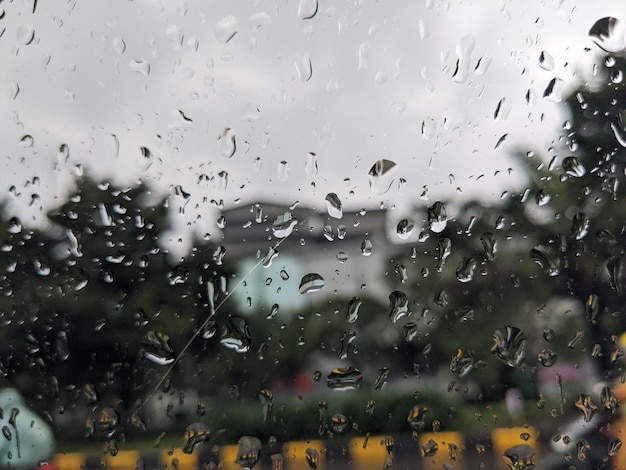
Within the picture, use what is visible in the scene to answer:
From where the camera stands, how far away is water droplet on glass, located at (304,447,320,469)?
4.61 ft

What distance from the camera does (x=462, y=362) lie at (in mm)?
1480

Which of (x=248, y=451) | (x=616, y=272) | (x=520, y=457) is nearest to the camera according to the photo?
(x=248, y=451)

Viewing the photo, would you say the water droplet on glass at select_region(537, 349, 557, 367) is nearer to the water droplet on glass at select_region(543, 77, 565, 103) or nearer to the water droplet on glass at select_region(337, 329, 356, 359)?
the water droplet on glass at select_region(337, 329, 356, 359)

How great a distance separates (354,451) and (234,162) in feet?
2.79

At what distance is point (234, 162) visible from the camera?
150 centimetres

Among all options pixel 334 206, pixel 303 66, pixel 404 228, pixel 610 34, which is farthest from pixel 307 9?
pixel 610 34

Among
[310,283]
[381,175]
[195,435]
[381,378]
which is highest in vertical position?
[381,175]

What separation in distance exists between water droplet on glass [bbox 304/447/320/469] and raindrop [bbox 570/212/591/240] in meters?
0.96

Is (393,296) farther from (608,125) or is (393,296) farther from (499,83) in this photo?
(608,125)

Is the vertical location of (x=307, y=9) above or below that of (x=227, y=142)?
above

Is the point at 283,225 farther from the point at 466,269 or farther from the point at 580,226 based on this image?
the point at 580,226

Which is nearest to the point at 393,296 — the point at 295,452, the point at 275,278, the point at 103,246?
the point at 275,278

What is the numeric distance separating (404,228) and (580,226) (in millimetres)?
529

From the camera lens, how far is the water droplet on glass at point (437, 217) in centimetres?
153
